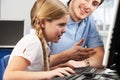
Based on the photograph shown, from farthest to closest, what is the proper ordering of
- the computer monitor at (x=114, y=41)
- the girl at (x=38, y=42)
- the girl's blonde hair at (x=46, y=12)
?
the girl's blonde hair at (x=46, y=12) < the girl at (x=38, y=42) < the computer monitor at (x=114, y=41)

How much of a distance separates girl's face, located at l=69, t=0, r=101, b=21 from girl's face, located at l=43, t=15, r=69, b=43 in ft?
0.31

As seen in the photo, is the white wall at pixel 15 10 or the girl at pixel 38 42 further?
the white wall at pixel 15 10

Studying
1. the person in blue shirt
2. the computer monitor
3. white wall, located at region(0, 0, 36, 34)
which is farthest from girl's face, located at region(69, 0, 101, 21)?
the computer monitor

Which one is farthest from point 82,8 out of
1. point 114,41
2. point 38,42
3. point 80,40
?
point 114,41

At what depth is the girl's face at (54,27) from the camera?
5.40ft

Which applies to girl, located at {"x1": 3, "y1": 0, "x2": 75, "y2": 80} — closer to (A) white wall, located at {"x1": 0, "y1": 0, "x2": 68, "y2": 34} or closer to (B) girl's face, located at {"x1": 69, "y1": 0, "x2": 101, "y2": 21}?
(B) girl's face, located at {"x1": 69, "y1": 0, "x2": 101, "y2": 21}

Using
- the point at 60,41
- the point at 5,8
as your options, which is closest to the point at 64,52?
the point at 60,41

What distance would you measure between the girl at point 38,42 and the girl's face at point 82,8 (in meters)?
0.09

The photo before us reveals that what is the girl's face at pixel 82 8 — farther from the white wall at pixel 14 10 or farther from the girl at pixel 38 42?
the white wall at pixel 14 10

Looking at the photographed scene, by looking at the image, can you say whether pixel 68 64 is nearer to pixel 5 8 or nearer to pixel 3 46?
pixel 3 46

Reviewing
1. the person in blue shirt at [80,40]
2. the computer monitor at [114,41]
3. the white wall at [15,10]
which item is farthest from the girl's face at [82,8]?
the computer monitor at [114,41]

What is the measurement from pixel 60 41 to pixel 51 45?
7cm

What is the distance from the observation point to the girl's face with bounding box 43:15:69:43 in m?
1.65

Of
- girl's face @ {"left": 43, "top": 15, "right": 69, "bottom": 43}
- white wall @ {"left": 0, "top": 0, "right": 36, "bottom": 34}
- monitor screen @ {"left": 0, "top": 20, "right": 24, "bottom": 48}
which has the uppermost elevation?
white wall @ {"left": 0, "top": 0, "right": 36, "bottom": 34}
